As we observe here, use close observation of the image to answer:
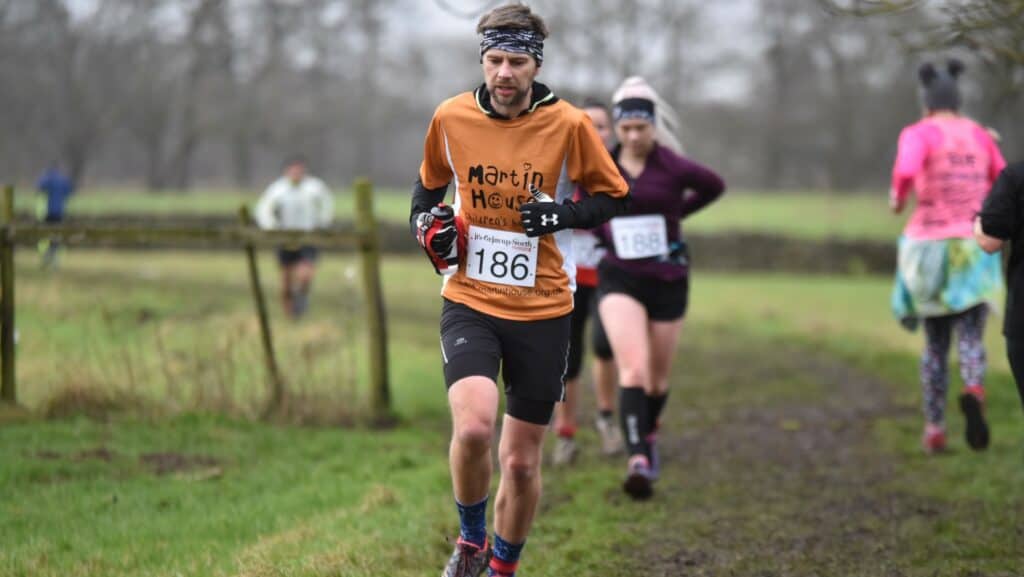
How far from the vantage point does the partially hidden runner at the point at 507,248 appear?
454cm

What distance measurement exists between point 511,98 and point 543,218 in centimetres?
48

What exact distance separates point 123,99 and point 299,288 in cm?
3876

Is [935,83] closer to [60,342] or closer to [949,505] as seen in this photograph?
[949,505]

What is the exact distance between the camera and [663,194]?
23.8 feet

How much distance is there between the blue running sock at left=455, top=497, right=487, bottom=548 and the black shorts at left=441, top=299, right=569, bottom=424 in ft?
1.37

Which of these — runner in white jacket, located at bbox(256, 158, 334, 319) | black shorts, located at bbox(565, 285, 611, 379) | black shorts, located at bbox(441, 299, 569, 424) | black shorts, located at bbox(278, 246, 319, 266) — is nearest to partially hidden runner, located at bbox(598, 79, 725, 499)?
black shorts, located at bbox(565, 285, 611, 379)

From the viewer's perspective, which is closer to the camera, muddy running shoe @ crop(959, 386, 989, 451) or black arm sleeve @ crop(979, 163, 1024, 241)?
black arm sleeve @ crop(979, 163, 1024, 241)

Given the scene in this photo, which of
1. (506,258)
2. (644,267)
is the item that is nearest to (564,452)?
(644,267)

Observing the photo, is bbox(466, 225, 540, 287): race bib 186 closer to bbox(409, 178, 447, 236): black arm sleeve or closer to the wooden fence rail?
bbox(409, 178, 447, 236): black arm sleeve

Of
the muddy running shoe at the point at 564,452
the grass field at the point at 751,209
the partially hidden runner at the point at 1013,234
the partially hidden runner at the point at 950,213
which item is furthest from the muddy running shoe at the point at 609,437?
the grass field at the point at 751,209

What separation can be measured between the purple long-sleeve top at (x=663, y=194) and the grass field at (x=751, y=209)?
1044 inches

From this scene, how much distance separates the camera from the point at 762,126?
165 ft

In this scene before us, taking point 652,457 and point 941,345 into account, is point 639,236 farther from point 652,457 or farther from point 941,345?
point 941,345

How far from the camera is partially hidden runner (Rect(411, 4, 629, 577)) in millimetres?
4539
